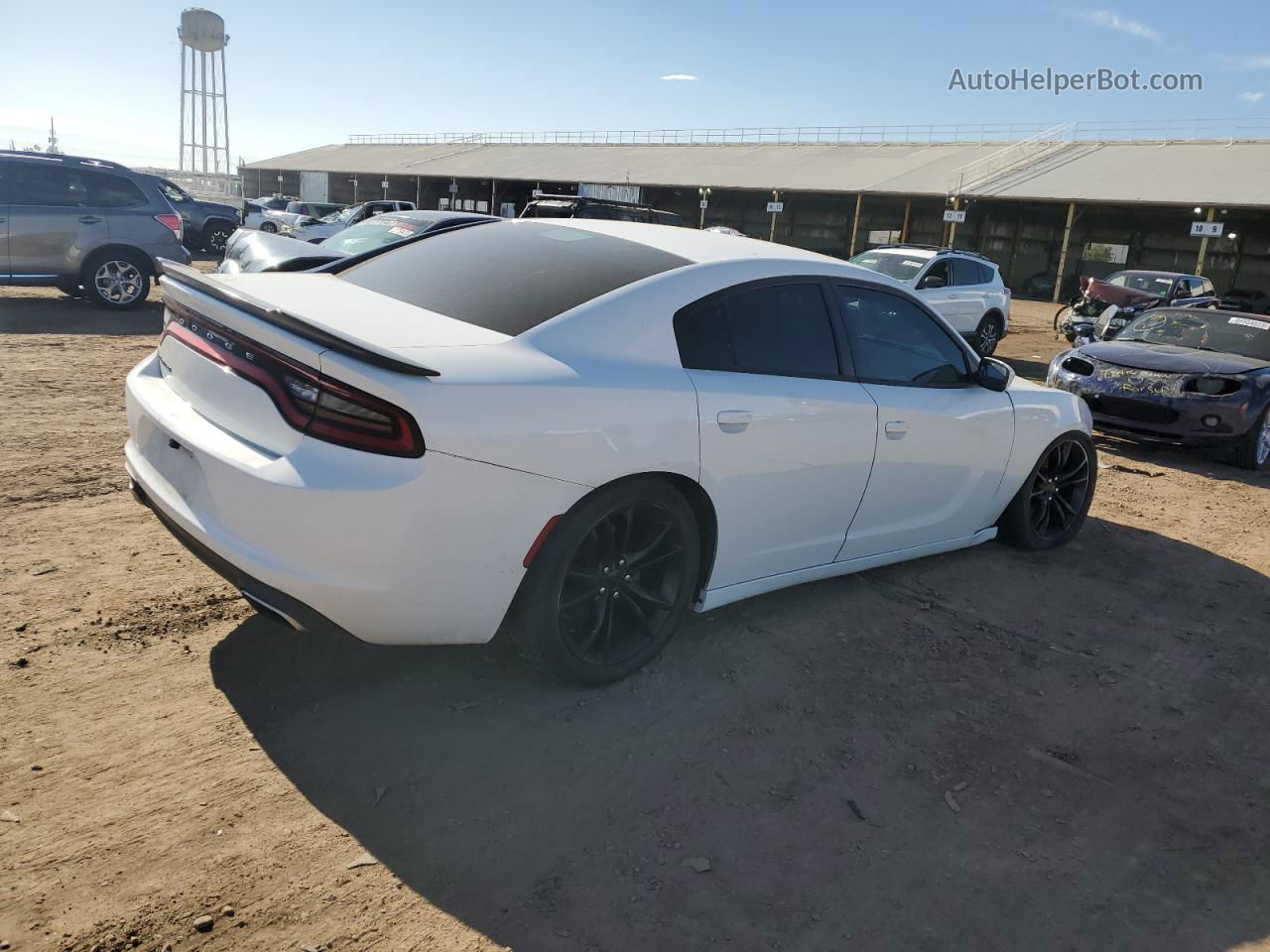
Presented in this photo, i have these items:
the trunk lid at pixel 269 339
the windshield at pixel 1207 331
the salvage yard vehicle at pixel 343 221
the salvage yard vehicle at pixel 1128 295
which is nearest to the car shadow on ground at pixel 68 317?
the trunk lid at pixel 269 339

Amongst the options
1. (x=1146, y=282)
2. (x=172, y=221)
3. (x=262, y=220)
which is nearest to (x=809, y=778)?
(x=172, y=221)

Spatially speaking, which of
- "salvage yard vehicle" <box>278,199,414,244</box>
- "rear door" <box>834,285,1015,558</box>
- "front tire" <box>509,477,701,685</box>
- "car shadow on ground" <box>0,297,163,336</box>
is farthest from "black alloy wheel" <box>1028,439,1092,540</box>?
"salvage yard vehicle" <box>278,199,414,244</box>

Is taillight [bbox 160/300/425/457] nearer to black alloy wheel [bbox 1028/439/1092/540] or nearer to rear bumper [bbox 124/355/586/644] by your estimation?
rear bumper [bbox 124/355/586/644]

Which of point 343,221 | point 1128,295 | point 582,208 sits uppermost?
point 582,208

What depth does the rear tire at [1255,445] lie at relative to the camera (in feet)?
26.9

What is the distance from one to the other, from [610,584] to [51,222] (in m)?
10.7

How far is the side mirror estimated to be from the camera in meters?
4.67

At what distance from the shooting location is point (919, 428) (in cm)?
427

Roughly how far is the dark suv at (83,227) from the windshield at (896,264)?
9549 mm

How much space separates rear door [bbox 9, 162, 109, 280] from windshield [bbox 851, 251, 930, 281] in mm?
10126

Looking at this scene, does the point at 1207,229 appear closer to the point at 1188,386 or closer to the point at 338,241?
the point at 1188,386

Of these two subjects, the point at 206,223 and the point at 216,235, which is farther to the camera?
the point at 216,235

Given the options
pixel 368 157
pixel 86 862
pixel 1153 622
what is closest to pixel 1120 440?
pixel 1153 622

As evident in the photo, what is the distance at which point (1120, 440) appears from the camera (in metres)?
9.41
